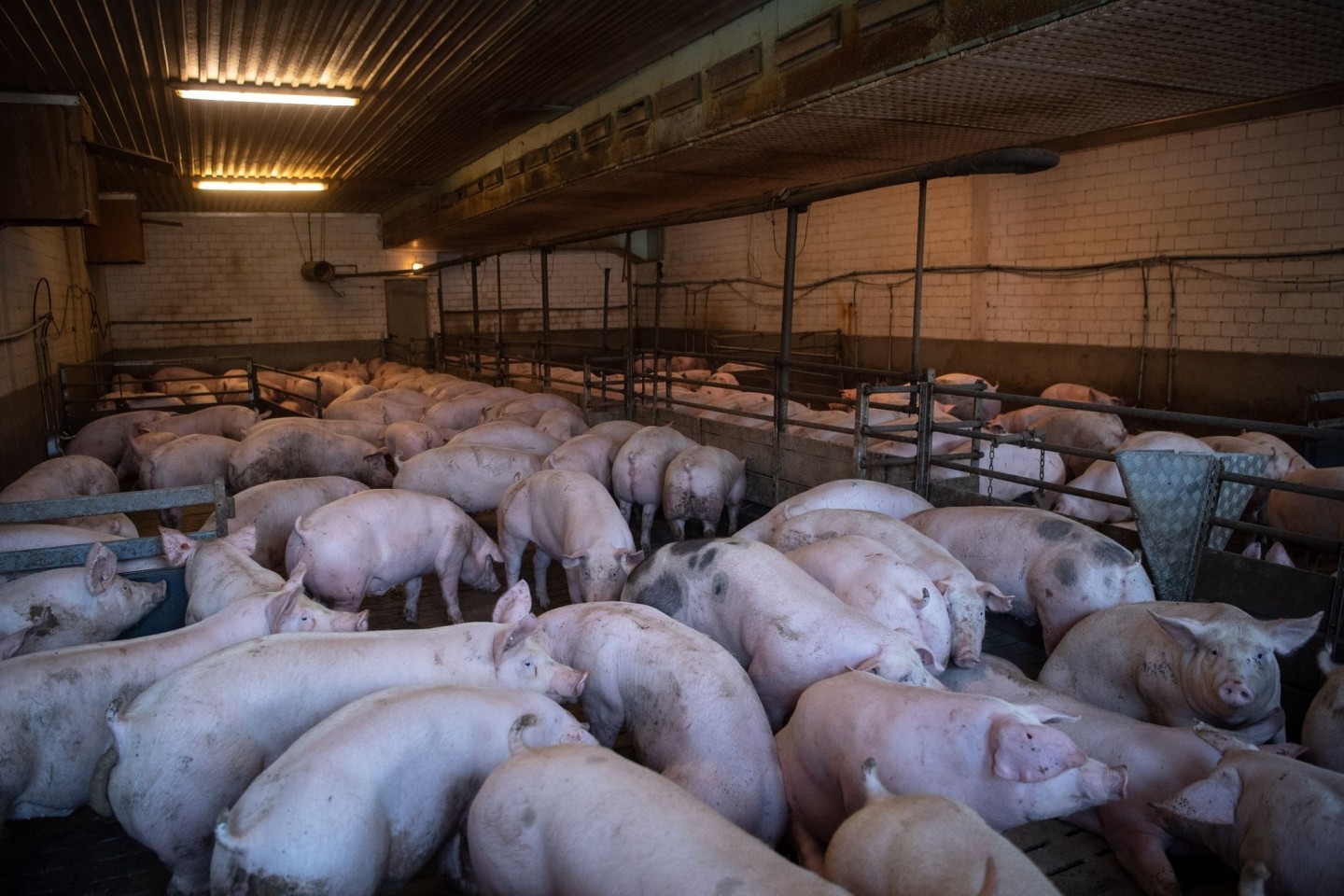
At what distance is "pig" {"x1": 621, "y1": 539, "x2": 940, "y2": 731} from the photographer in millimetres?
3479

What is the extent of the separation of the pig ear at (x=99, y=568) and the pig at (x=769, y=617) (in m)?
2.31

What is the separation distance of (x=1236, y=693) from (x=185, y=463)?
778 centimetres

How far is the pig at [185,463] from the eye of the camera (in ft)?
25.6

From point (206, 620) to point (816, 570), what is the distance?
2.60 m

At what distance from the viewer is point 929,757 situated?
9.07 feet

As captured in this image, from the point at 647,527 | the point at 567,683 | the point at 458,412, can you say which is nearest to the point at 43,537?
the point at 567,683

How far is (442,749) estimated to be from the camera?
105 inches

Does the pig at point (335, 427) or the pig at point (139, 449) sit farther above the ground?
the pig at point (335, 427)

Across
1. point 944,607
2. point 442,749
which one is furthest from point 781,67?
point 442,749

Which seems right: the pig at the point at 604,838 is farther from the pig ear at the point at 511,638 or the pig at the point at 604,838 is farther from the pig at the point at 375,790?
the pig ear at the point at 511,638

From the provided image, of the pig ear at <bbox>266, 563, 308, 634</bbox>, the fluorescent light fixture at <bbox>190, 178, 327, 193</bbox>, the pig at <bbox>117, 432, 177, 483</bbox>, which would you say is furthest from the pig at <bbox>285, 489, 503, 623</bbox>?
the fluorescent light fixture at <bbox>190, 178, 327, 193</bbox>

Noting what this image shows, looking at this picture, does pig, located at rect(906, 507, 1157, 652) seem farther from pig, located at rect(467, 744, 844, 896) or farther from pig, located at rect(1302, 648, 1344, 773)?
pig, located at rect(467, 744, 844, 896)

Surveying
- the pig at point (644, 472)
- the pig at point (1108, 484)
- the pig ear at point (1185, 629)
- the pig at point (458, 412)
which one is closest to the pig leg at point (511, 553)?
the pig at point (644, 472)

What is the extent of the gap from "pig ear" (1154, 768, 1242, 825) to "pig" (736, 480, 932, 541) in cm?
288
